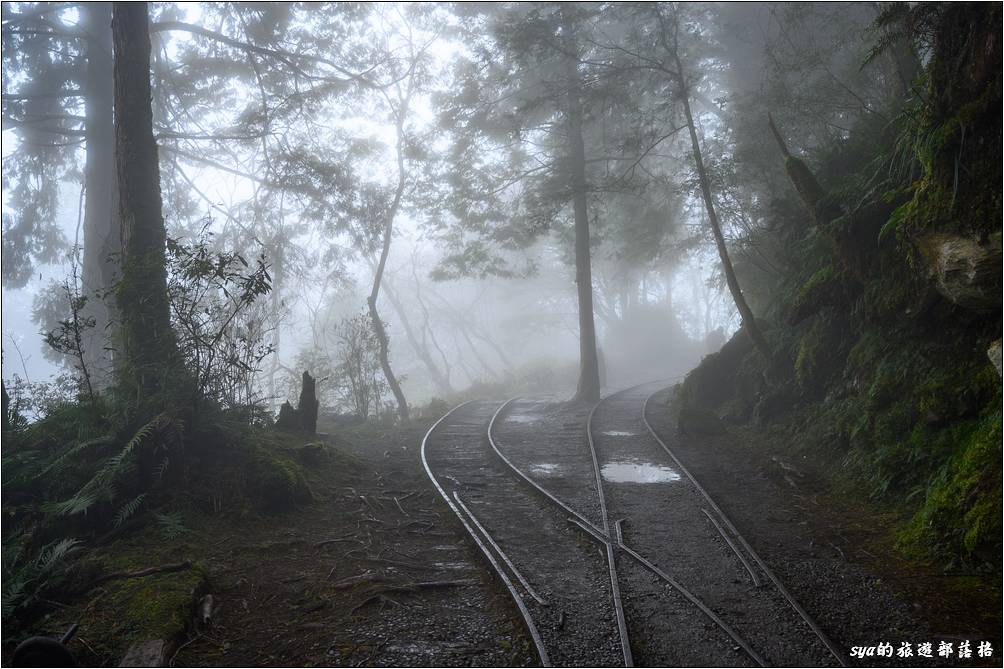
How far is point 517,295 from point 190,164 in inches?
1263

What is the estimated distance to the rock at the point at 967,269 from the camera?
5.23 meters

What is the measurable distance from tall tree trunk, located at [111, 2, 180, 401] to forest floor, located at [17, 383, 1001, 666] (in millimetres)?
2129

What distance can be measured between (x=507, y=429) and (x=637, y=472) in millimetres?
4882

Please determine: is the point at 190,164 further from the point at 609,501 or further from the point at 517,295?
the point at 517,295

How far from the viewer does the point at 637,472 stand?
8.95 meters

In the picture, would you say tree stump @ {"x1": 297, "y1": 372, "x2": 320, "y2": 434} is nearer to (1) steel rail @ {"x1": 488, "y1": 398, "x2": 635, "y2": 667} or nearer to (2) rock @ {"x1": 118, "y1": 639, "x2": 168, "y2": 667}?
(1) steel rail @ {"x1": 488, "y1": 398, "x2": 635, "y2": 667}

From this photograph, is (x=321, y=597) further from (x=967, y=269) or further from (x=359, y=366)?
(x=359, y=366)

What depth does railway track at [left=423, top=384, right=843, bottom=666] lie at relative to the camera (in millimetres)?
3969

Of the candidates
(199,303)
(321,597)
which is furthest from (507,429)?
(321,597)

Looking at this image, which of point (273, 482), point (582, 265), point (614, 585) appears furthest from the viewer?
point (582, 265)

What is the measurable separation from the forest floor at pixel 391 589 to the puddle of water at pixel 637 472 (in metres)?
1.09

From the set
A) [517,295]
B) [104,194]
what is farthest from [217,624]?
[517,295]

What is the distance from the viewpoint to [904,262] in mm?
7613

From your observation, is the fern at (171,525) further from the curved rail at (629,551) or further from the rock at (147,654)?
the curved rail at (629,551)
